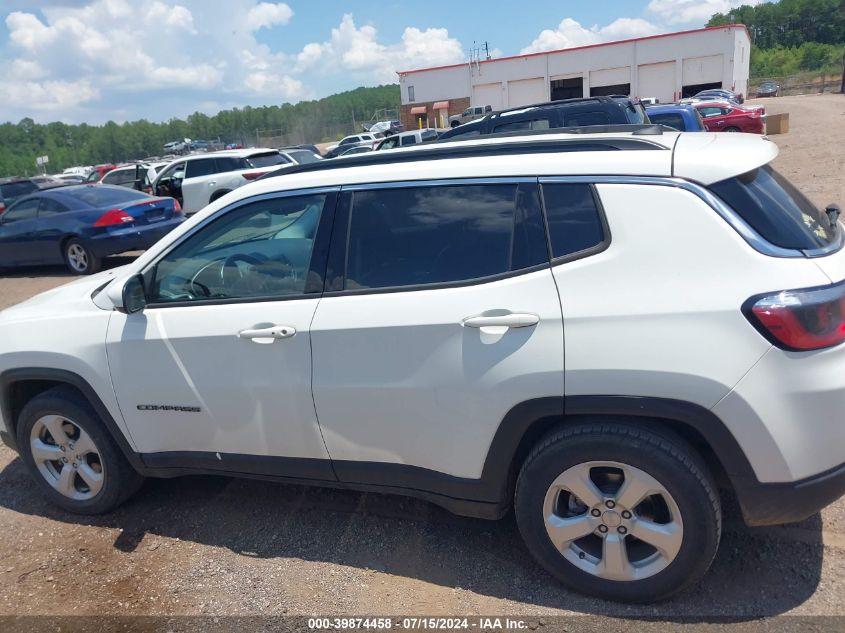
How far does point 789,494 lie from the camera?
247 cm

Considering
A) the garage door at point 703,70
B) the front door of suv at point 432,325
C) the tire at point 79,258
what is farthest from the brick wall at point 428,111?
the front door of suv at point 432,325

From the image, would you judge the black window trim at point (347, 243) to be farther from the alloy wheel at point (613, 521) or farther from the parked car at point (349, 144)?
the parked car at point (349, 144)

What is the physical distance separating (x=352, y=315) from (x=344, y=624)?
130 centimetres

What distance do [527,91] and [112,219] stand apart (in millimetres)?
49644

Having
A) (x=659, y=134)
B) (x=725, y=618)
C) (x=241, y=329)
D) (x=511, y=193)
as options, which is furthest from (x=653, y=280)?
(x=241, y=329)

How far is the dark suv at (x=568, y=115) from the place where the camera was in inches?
372

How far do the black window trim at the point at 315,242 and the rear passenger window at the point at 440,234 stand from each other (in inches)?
4.6

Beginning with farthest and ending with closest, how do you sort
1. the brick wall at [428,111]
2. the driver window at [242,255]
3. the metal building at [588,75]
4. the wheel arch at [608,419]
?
1. the brick wall at [428,111]
2. the metal building at [588,75]
3. the driver window at [242,255]
4. the wheel arch at [608,419]

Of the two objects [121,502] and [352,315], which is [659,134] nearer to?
[352,315]

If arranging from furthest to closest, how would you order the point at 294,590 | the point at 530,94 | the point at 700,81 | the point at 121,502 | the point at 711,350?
1. the point at 530,94
2. the point at 700,81
3. the point at 121,502
4. the point at 294,590
5. the point at 711,350

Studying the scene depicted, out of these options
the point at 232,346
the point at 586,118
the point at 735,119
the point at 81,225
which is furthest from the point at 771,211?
the point at 735,119

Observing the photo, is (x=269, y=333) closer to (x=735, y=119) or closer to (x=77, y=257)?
(x=77, y=257)

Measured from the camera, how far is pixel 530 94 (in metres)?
55.4

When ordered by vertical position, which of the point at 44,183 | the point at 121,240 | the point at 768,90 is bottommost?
the point at 768,90
